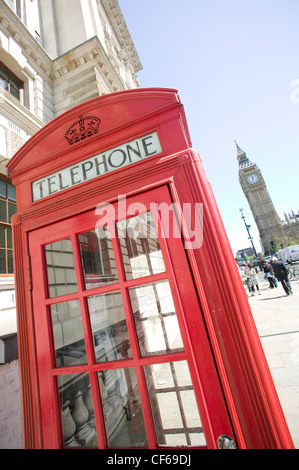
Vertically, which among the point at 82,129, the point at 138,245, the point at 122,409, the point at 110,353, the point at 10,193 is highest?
the point at 10,193

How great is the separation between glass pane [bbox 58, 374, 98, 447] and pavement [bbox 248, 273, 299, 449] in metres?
1.74

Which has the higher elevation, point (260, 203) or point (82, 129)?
point (260, 203)

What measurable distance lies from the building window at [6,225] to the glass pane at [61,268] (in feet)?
8.40

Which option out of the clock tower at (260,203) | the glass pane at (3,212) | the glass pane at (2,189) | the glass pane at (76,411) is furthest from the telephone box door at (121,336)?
the clock tower at (260,203)

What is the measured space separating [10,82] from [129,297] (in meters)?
6.34

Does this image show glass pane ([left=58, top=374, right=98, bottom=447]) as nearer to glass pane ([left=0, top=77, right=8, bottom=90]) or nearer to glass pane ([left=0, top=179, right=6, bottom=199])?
glass pane ([left=0, top=179, right=6, bottom=199])

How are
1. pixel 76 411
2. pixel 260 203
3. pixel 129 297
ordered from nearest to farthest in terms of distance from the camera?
1. pixel 129 297
2. pixel 76 411
3. pixel 260 203

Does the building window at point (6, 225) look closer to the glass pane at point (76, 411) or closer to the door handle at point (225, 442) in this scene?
the glass pane at point (76, 411)

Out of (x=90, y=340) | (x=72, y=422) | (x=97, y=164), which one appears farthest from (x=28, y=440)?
(x=97, y=164)

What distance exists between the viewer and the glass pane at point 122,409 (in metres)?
1.81

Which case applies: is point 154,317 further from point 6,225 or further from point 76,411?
point 6,225

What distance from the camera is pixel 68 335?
71.8 inches

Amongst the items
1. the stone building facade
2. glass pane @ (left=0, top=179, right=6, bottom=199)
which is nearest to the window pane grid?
the stone building facade

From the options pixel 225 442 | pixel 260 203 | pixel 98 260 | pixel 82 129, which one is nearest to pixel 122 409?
pixel 225 442
